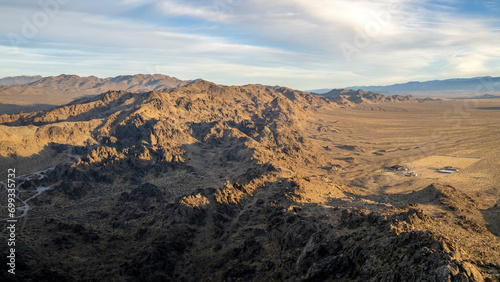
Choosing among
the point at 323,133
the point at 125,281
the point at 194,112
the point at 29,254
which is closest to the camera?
the point at 125,281

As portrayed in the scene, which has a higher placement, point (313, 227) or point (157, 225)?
point (313, 227)

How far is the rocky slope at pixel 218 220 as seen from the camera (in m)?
29.1

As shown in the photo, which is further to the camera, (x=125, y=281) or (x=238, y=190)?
(x=238, y=190)

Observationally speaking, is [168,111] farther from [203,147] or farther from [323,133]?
[323,133]

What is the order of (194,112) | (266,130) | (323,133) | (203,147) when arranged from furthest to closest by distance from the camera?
(323,133), (194,112), (266,130), (203,147)

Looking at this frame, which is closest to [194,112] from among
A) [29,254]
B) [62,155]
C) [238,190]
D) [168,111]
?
[168,111]

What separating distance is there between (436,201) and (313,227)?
3404cm

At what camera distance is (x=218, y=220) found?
54562mm

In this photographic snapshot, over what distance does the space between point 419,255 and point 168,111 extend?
453 ft

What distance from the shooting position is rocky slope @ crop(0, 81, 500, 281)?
29094mm

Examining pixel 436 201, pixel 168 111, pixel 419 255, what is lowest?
pixel 436 201

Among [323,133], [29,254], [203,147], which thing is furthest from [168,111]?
[29,254]

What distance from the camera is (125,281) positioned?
38750 mm

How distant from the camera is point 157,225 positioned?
54594mm
